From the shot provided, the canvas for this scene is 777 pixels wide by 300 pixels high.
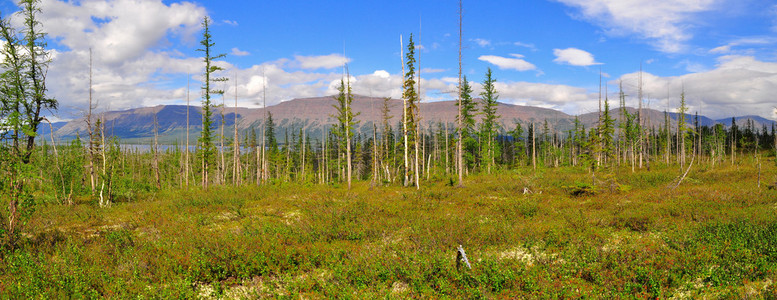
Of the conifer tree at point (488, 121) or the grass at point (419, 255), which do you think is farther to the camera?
the conifer tree at point (488, 121)

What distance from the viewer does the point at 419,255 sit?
28.2 ft

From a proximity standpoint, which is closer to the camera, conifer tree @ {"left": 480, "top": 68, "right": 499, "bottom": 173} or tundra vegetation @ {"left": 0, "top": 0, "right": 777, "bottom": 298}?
tundra vegetation @ {"left": 0, "top": 0, "right": 777, "bottom": 298}

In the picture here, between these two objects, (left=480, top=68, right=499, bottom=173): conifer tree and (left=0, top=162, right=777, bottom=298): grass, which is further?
(left=480, top=68, right=499, bottom=173): conifer tree

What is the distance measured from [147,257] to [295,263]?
408 cm

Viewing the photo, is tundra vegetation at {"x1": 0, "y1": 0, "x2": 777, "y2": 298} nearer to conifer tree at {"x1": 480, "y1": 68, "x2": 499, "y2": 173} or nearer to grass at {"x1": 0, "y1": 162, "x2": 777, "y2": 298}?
grass at {"x1": 0, "y1": 162, "x2": 777, "y2": 298}

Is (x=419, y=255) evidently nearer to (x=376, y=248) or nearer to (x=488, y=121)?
(x=376, y=248)

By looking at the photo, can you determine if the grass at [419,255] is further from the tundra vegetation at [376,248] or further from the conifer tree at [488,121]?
the conifer tree at [488,121]

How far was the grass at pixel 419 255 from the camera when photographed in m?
6.77

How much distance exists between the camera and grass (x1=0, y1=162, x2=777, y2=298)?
677 centimetres

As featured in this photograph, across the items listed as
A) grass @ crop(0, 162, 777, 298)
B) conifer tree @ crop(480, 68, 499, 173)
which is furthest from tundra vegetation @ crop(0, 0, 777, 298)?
conifer tree @ crop(480, 68, 499, 173)

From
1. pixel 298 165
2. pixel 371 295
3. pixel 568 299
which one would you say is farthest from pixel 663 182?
pixel 298 165

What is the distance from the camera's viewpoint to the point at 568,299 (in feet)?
20.4

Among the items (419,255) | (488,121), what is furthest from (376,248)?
(488,121)

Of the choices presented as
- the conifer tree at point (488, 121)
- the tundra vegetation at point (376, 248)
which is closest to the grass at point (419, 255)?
the tundra vegetation at point (376, 248)
